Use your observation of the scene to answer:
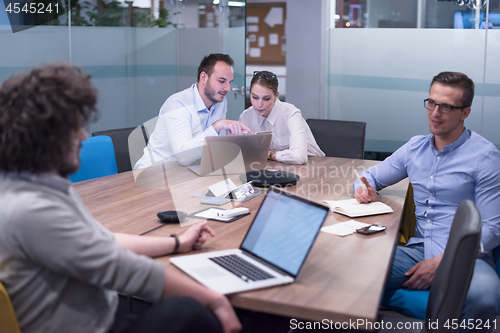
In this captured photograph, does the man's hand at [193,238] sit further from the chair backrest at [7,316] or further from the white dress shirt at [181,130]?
the white dress shirt at [181,130]

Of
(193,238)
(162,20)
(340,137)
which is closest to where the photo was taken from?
(193,238)

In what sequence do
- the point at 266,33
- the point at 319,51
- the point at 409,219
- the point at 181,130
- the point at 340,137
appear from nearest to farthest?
the point at 409,219 < the point at 181,130 < the point at 340,137 < the point at 319,51 < the point at 266,33

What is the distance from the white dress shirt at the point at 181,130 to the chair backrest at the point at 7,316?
1.81 metres

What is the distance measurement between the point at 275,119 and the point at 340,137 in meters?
0.60

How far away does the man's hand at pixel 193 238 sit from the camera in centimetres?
158

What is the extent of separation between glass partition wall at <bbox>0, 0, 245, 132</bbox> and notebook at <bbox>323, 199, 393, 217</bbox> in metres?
2.91

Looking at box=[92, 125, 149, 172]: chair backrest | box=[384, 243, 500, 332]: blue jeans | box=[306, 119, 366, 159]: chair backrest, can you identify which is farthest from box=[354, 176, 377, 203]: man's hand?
box=[92, 125, 149, 172]: chair backrest

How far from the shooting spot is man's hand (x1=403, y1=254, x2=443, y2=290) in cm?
191

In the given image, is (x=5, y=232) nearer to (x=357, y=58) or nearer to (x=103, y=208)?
(x=103, y=208)

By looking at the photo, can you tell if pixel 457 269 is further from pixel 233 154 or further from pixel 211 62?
pixel 211 62

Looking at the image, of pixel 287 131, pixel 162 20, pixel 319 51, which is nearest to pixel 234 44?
pixel 162 20

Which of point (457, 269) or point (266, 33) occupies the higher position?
point (266, 33)

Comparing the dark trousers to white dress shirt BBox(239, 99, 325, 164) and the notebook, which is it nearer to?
the notebook

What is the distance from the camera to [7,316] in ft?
3.95
